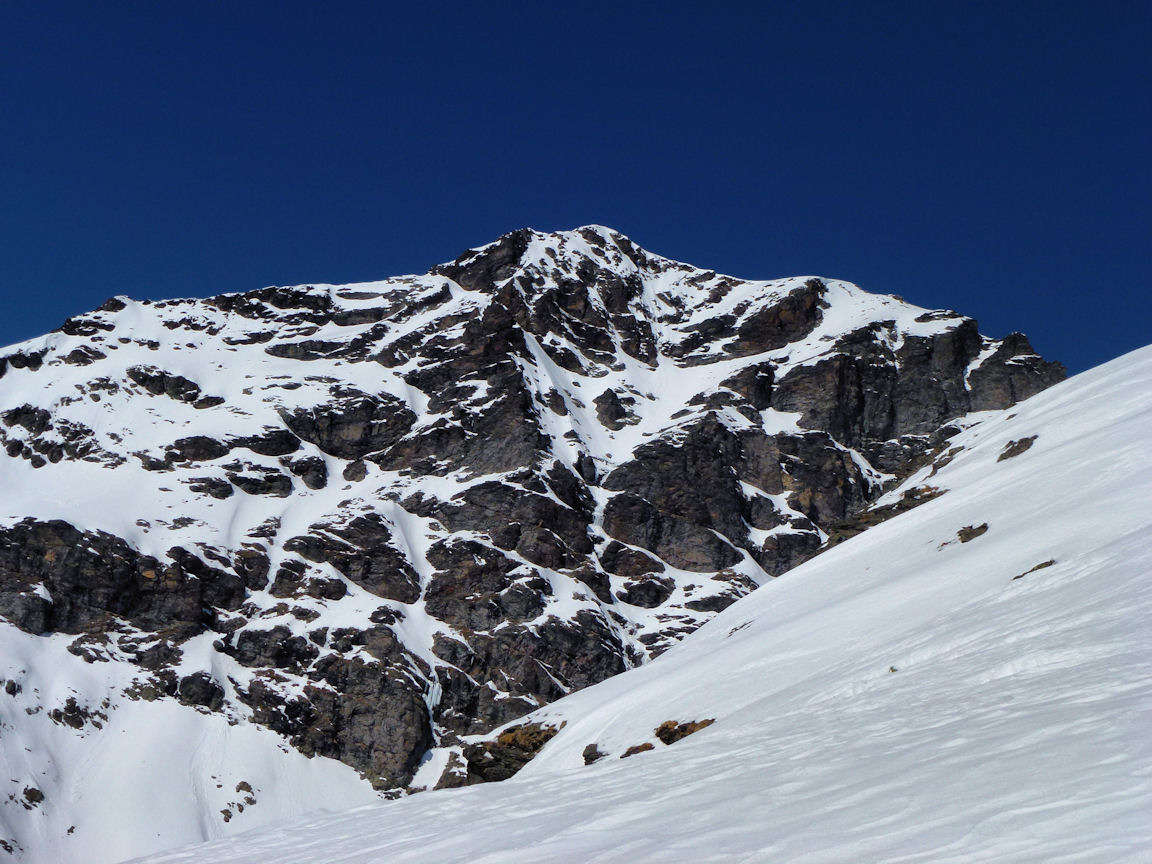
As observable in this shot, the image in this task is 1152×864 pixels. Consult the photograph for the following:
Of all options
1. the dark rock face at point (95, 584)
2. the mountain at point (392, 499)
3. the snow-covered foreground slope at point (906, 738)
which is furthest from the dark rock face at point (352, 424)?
the snow-covered foreground slope at point (906, 738)

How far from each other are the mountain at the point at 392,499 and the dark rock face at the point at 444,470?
360 millimetres

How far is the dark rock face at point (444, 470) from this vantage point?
90750mm

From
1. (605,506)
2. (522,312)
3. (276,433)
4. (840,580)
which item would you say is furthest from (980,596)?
(522,312)

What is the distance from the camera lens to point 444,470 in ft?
375

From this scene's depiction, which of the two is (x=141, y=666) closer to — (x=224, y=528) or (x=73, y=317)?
(x=224, y=528)

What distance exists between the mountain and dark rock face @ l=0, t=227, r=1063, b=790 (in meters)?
0.36

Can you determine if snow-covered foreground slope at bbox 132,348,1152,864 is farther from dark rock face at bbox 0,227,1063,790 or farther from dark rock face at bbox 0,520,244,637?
dark rock face at bbox 0,520,244,637

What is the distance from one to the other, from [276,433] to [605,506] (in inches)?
1594

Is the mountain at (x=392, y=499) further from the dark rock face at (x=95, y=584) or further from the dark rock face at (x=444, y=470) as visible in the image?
the dark rock face at (x=444, y=470)

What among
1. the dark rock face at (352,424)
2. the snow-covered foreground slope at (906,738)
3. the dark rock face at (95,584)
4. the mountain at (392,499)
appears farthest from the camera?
the dark rock face at (352,424)

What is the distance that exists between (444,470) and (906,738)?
105751mm

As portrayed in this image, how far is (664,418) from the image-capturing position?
422ft

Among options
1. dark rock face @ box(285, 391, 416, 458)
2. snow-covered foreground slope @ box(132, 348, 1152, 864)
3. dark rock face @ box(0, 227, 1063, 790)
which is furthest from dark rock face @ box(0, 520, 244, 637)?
snow-covered foreground slope @ box(132, 348, 1152, 864)

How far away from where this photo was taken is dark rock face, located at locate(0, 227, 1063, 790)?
90.8 metres
